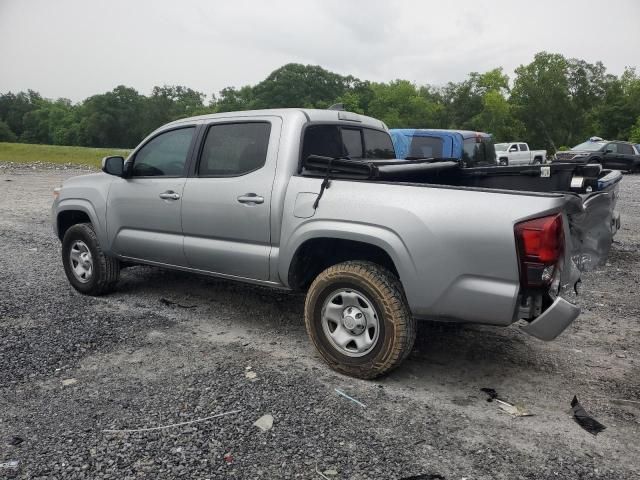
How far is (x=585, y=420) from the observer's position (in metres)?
3.13

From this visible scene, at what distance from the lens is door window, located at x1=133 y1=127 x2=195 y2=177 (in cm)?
476

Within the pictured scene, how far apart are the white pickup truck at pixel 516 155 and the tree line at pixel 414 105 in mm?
24886

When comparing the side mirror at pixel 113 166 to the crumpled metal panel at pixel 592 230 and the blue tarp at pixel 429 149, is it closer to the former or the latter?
the crumpled metal panel at pixel 592 230

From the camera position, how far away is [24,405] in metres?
3.28

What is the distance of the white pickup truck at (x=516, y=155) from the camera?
28.3 m

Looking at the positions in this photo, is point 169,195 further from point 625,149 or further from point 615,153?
point 625,149

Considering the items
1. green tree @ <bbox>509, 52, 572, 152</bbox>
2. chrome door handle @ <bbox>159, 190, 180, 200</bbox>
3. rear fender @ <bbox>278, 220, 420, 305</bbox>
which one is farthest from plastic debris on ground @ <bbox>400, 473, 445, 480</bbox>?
green tree @ <bbox>509, 52, 572, 152</bbox>

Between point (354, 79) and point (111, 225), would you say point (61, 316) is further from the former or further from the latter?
Answer: point (354, 79)

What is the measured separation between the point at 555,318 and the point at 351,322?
1298 mm

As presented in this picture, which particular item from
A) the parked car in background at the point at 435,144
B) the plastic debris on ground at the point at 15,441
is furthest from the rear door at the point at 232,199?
Answer: the parked car in background at the point at 435,144

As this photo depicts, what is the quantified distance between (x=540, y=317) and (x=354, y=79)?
80313 mm

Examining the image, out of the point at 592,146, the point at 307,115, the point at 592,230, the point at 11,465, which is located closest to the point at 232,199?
the point at 307,115

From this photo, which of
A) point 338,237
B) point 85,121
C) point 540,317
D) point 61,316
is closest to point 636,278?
point 540,317

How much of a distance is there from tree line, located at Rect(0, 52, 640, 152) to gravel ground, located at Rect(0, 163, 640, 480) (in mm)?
53293
